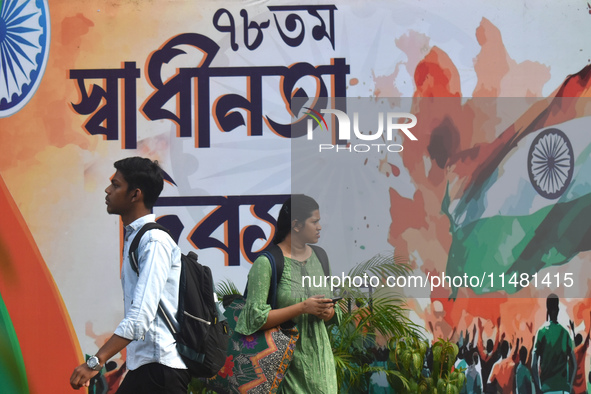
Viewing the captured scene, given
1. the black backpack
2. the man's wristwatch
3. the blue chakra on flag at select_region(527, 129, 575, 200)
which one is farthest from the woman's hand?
the blue chakra on flag at select_region(527, 129, 575, 200)

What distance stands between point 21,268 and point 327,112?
2.56 meters

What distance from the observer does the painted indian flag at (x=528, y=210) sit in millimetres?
6852

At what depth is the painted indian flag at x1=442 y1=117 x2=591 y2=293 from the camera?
6852 mm

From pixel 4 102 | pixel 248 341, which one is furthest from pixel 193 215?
pixel 248 341

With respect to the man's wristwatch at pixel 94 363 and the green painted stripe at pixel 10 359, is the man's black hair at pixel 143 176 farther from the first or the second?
the green painted stripe at pixel 10 359

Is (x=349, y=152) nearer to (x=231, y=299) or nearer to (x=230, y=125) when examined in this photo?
(x=230, y=125)

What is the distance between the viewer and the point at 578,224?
6934 mm

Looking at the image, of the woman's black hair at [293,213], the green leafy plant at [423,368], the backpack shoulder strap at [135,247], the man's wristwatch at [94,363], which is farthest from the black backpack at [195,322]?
the green leafy plant at [423,368]

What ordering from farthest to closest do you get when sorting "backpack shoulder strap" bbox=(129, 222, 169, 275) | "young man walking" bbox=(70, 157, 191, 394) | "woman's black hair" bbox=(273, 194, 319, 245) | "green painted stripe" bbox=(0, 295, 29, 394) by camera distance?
"green painted stripe" bbox=(0, 295, 29, 394) → "woman's black hair" bbox=(273, 194, 319, 245) → "backpack shoulder strap" bbox=(129, 222, 169, 275) → "young man walking" bbox=(70, 157, 191, 394)

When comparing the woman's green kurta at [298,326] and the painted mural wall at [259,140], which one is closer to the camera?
the woman's green kurta at [298,326]

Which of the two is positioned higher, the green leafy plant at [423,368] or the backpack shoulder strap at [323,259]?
the backpack shoulder strap at [323,259]

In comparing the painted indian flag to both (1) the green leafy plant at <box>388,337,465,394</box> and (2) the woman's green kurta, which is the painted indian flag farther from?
(2) the woman's green kurta

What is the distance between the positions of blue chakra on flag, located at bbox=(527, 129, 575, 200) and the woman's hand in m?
2.87
